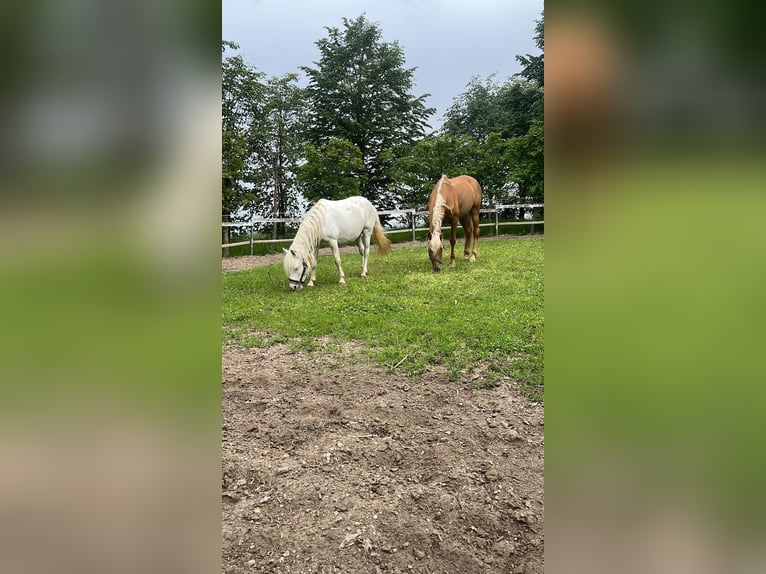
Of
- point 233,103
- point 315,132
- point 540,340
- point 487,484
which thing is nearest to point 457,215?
point 540,340

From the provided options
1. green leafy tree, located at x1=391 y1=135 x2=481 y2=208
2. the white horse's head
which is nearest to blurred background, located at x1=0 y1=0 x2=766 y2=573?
the white horse's head

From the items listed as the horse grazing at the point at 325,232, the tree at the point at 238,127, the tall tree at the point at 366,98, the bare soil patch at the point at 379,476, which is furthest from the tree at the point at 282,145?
the bare soil patch at the point at 379,476

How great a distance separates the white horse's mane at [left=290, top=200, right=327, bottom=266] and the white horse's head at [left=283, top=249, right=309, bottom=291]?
0.23 feet

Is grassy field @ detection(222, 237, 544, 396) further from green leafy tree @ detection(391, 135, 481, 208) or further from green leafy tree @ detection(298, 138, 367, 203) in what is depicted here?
green leafy tree @ detection(391, 135, 481, 208)

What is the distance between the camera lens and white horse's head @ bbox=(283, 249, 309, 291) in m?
5.51

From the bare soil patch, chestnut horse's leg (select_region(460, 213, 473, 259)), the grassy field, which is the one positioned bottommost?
the bare soil patch

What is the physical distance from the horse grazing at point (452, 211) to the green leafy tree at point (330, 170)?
5.52m

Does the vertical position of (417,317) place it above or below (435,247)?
below

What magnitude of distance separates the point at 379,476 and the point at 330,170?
468 inches

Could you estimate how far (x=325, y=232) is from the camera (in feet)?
20.0
